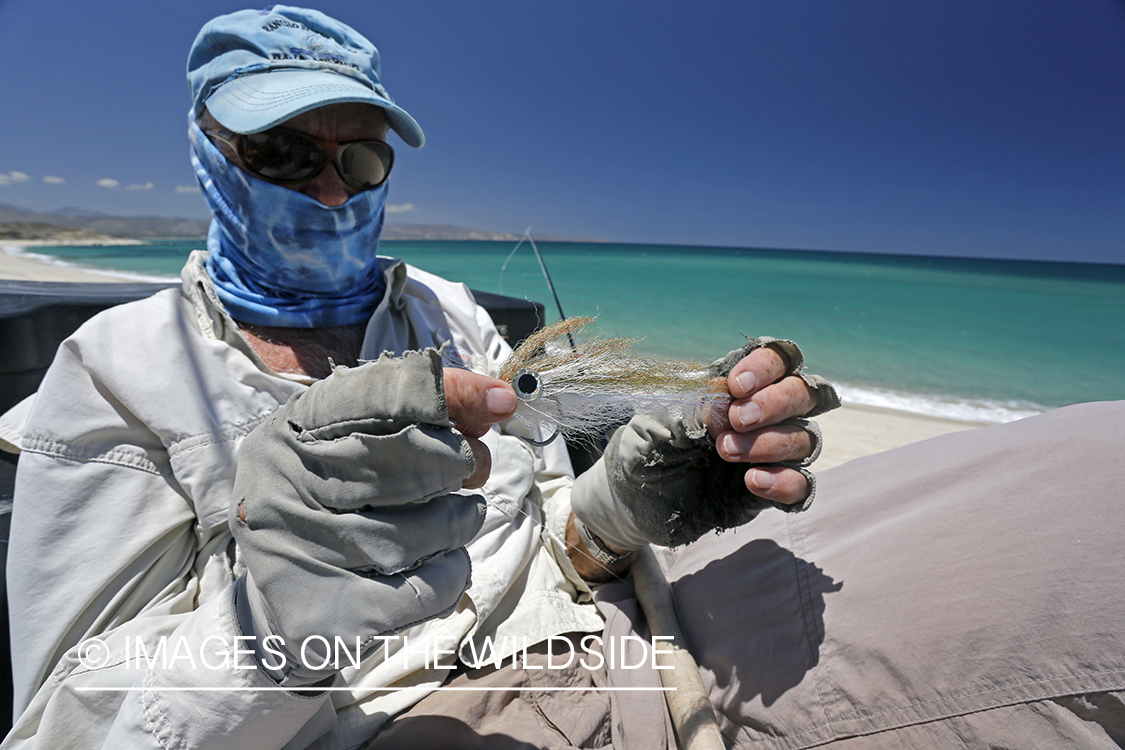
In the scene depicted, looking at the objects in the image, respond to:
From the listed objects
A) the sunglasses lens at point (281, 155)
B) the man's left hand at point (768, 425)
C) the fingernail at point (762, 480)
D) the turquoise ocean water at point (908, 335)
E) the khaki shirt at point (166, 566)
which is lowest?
the turquoise ocean water at point (908, 335)

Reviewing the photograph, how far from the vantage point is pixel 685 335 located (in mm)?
13727

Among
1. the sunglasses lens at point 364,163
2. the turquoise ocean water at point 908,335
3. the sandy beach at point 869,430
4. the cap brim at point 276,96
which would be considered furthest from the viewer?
the turquoise ocean water at point 908,335

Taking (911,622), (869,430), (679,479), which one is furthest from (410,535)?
(869,430)

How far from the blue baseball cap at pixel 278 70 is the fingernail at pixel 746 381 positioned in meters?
1.53

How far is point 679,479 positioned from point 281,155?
1790 mm

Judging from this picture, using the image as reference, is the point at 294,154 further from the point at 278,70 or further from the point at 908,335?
the point at 908,335

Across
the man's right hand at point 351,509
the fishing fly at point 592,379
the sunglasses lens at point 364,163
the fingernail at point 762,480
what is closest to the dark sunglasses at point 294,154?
the sunglasses lens at point 364,163

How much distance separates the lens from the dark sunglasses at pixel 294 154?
1793 millimetres

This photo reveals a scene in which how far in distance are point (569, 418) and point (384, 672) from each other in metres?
0.93

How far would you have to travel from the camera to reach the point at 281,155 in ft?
5.95

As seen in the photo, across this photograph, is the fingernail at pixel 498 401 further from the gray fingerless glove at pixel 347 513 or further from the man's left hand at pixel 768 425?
the man's left hand at pixel 768 425

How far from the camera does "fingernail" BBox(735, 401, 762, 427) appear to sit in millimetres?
1352

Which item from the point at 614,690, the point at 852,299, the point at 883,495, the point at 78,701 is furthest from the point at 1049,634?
the point at 852,299

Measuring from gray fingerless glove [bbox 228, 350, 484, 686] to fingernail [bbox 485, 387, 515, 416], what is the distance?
0.10 m
